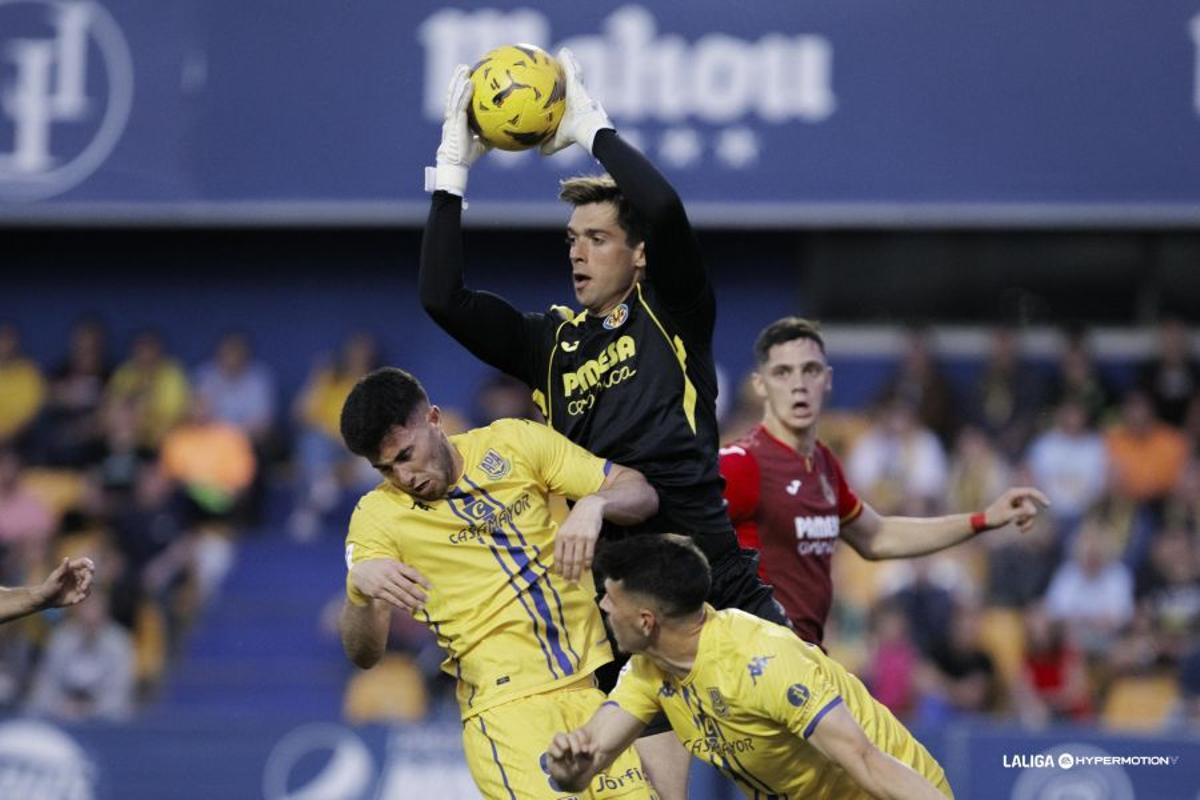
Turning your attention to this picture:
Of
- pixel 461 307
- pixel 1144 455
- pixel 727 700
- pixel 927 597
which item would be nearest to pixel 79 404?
pixel 927 597

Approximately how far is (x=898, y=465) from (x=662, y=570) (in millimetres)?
7505

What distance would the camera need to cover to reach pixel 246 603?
1347 cm

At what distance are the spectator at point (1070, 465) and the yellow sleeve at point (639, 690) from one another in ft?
24.3

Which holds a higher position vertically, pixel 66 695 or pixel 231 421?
pixel 231 421

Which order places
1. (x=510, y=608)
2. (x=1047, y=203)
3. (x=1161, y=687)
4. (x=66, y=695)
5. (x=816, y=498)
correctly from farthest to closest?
(x=1047, y=203) < (x=66, y=695) < (x=1161, y=687) < (x=816, y=498) < (x=510, y=608)

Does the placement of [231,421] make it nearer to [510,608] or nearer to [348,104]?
[348,104]

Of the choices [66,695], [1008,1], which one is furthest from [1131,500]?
[66,695]

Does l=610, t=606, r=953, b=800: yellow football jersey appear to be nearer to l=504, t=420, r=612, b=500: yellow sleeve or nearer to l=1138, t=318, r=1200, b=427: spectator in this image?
l=504, t=420, r=612, b=500: yellow sleeve

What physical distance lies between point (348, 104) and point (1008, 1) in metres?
4.69

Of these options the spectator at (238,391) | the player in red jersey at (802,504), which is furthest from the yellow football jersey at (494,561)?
the spectator at (238,391)

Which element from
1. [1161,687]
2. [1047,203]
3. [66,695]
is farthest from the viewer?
[1047,203]

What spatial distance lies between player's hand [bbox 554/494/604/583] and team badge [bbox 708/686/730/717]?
534mm

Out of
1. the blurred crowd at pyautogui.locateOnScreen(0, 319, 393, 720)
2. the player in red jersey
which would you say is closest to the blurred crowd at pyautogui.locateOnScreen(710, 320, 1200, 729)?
the blurred crowd at pyautogui.locateOnScreen(0, 319, 393, 720)

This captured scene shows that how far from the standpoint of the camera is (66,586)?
20.0 ft
